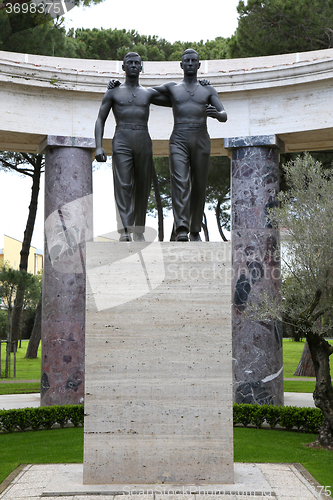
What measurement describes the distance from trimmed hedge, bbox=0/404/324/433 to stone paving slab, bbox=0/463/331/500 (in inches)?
133

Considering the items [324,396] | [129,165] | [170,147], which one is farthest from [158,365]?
[324,396]

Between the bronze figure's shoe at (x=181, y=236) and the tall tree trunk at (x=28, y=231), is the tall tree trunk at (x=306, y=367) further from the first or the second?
the bronze figure's shoe at (x=181, y=236)

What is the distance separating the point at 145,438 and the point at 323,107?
808 cm

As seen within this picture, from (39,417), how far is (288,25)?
12.3m

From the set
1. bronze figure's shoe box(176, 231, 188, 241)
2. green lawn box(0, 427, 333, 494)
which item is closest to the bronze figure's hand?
bronze figure's shoe box(176, 231, 188, 241)

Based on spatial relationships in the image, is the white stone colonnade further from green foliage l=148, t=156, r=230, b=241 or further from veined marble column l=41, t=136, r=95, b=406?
green foliage l=148, t=156, r=230, b=241

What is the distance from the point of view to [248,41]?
16609mm

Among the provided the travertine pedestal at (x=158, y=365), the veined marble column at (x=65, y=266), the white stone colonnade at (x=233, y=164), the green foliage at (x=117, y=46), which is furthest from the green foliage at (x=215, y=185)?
the travertine pedestal at (x=158, y=365)

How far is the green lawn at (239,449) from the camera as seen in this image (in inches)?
310

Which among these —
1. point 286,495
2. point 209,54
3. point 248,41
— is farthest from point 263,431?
point 209,54

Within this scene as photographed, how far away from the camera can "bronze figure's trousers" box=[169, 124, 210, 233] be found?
7191 millimetres

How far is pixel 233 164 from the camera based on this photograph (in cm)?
1246

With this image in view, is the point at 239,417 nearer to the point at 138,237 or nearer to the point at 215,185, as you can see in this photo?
the point at 138,237

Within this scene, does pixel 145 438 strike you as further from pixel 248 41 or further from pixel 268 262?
pixel 248 41
